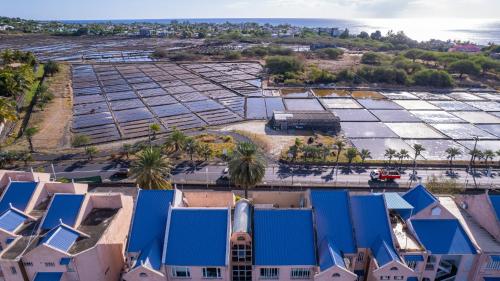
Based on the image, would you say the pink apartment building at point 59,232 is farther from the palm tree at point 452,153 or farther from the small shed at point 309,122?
the palm tree at point 452,153

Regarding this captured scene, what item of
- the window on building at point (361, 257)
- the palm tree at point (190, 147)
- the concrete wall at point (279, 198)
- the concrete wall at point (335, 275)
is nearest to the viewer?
the concrete wall at point (335, 275)

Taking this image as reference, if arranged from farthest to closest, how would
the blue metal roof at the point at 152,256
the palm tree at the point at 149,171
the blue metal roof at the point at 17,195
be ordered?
the palm tree at the point at 149,171 < the blue metal roof at the point at 17,195 < the blue metal roof at the point at 152,256

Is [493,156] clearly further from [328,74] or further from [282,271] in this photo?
[328,74]

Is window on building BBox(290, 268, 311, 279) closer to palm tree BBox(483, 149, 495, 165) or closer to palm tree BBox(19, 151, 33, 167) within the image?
palm tree BBox(483, 149, 495, 165)

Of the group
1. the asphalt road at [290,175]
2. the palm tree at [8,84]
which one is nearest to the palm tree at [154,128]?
the asphalt road at [290,175]

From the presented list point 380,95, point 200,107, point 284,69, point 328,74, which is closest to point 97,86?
point 200,107
